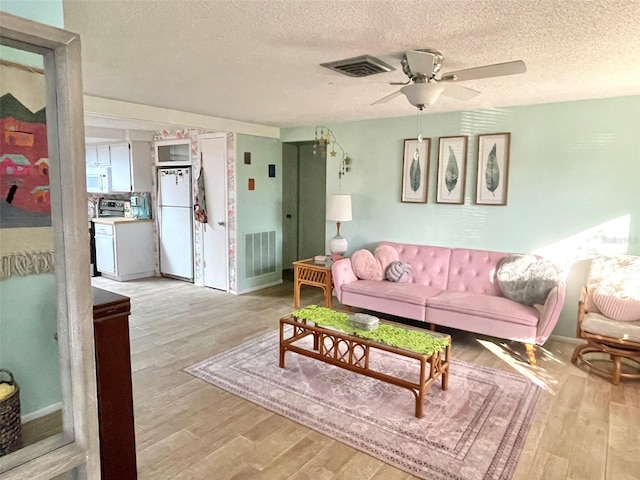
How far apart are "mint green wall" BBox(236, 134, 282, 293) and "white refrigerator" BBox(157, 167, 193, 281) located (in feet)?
3.11

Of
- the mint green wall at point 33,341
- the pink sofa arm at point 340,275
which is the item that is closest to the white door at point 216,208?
the pink sofa arm at point 340,275

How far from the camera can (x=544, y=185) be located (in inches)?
154

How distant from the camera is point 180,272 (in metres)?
6.12

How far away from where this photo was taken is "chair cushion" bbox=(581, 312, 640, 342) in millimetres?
2996

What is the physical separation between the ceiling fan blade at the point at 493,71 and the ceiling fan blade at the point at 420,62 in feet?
0.42

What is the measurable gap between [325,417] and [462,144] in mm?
3075

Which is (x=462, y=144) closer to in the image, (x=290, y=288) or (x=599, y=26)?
(x=599, y=26)

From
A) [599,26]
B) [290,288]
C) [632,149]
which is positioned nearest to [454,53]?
[599,26]

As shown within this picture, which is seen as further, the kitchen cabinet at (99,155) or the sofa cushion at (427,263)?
the kitchen cabinet at (99,155)

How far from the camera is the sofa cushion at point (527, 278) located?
11.9 feet

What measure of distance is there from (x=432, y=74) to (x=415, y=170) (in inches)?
87.3

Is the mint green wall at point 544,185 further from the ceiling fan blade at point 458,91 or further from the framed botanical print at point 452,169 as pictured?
the ceiling fan blade at point 458,91

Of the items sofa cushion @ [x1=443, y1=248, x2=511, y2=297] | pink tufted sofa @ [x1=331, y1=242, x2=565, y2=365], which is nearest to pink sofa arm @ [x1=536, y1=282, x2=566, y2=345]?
pink tufted sofa @ [x1=331, y1=242, x2=565, y2=365]

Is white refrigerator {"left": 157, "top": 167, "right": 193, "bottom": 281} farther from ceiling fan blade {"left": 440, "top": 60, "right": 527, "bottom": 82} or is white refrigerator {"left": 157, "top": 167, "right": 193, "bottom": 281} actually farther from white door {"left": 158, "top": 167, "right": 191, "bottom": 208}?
ceiling fan blade {"left": 440, "top": 60, "right": 527, "bottom": 82}
